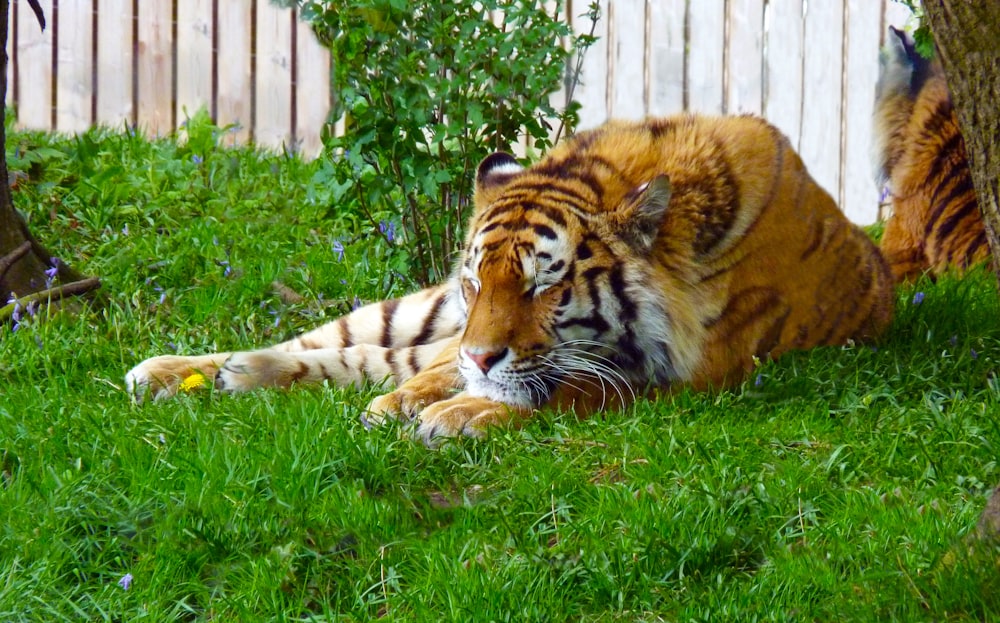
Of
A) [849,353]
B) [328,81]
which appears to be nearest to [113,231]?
[328,81]

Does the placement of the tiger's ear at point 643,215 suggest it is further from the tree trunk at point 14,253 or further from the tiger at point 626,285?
the tree trunk at point 14,253

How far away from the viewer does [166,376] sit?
14.9 feet

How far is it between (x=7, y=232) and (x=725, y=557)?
352 centimetres

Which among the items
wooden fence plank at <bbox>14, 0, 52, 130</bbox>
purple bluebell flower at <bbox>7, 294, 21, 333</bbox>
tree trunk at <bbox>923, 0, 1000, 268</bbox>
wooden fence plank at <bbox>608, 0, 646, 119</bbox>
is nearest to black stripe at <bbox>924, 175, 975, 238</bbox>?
wooden fence plank at <bbox>608, 0, 646, 119</bbox>

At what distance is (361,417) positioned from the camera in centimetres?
405

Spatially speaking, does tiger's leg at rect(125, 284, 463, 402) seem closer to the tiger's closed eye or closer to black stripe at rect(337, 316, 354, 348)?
black stripe at rect(337, 316, 354, 348)

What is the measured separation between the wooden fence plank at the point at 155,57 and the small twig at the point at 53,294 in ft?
10.4

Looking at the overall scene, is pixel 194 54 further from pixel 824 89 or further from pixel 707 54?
pixel 824 89

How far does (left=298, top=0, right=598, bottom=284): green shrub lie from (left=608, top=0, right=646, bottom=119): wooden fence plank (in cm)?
222

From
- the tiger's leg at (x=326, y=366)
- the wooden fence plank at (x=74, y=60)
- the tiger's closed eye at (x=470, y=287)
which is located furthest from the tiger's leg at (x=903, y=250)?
the wooden fence plank at (x=74, y=60)

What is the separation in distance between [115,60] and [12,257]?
3.58m

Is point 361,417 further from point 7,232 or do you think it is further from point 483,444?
point 7,232

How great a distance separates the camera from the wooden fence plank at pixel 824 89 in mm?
7781

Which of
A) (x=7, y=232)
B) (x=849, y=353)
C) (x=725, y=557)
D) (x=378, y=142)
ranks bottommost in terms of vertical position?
(x=725, y=557)
